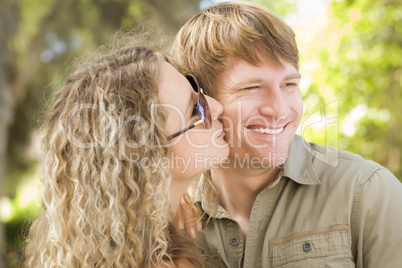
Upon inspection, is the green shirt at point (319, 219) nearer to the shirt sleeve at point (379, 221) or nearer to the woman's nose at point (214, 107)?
the shirt sleeve at point (379, 221)

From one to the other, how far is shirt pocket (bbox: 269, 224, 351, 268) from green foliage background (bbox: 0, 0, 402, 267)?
170 inches

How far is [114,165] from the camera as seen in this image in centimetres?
209

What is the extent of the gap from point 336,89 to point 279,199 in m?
4.88

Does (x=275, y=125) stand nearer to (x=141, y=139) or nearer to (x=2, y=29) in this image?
(x=141, y=139)

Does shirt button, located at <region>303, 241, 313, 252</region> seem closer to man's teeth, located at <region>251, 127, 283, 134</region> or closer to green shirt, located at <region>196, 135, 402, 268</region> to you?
green shirt, located at <region>196, 135, 402, 268</region>

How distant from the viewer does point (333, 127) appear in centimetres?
701

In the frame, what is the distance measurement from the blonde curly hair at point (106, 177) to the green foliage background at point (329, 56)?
4456mm

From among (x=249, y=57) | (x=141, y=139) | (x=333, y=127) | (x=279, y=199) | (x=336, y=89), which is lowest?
(x=333, y=127)

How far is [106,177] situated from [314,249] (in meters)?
1.01

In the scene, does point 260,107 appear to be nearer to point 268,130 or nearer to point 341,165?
point 268,130

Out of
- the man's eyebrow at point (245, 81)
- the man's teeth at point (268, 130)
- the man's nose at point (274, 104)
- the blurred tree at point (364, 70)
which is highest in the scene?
the man's eyebrow at point (245, 81)

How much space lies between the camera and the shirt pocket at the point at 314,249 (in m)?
2.22

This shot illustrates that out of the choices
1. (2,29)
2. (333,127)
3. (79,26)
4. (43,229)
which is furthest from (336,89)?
(43,229)

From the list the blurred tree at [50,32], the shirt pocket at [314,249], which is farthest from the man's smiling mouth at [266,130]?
the blurred tree at [50,32]
